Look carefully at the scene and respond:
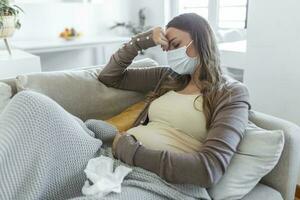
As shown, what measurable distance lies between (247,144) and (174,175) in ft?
1.02

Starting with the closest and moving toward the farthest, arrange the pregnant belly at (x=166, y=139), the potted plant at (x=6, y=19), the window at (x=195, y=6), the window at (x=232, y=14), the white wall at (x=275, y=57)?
the pregnant belly at (x=166, y=139) → the white wall at (x=275, y=57) → the potted plant at (x=6, y=19) → the window at (x=232, y=14) → the window at (x=195, y=6)

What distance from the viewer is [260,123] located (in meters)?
1.26

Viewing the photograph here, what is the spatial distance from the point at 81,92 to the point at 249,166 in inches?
32.8

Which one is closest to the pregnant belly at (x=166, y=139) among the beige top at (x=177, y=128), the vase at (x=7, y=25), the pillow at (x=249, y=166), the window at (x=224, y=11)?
the beige top at (x=177, y=128)

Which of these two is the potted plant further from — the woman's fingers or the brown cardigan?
the brown cardigan

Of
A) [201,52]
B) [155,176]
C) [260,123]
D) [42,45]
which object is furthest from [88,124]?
[42,45]

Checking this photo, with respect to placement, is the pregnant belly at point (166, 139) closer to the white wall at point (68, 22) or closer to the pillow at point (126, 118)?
the pillow at point (126, 118)

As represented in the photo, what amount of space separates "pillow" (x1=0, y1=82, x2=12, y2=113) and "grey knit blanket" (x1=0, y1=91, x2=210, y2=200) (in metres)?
0.31

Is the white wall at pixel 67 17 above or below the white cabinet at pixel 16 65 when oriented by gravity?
above

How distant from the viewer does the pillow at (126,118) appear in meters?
1.46

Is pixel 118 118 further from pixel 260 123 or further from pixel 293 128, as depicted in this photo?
pixel 293 128

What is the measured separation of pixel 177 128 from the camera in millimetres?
1248

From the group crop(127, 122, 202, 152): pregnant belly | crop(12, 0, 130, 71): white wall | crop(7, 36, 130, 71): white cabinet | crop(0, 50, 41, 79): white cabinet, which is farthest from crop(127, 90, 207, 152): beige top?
crop(12, 0, 130, 71): white wall

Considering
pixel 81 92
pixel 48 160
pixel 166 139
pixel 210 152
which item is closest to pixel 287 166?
pixel 210 152
